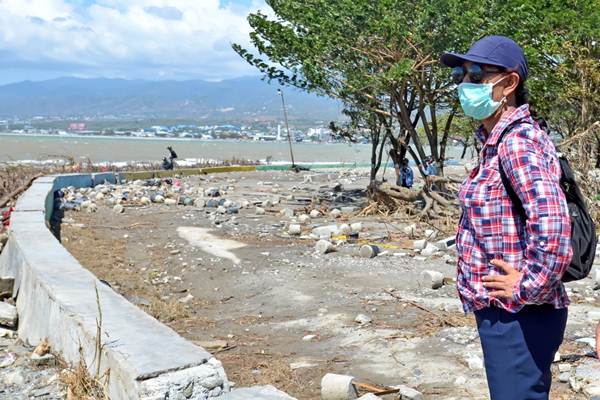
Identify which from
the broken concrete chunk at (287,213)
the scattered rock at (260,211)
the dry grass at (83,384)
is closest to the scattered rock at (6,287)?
the dry grass at (83,384)

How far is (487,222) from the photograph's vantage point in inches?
94.6

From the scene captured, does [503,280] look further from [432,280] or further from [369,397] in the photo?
[432,280]

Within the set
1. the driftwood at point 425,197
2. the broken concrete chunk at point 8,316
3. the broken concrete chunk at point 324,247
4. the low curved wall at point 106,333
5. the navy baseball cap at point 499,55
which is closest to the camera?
the navy baseball cap at point 499,55

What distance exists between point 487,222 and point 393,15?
11331 mm

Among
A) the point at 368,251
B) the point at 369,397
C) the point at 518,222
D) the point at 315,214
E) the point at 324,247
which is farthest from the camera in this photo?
the point at 315,214

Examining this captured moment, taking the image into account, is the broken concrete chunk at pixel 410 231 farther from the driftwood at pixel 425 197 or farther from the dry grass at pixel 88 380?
the dry grass at pixel 88 380

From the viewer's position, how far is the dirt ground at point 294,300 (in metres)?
5.04

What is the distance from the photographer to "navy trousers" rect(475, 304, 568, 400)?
7.79 ft

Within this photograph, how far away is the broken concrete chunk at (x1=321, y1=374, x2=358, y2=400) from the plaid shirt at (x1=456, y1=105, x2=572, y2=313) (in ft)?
6.38

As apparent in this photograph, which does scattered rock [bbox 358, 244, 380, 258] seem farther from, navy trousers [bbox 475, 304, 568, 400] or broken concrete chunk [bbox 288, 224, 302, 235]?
navy trousers [bbox 475, 304, 568, 400]

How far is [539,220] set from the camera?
2.27 meters

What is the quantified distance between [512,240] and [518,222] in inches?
2.4

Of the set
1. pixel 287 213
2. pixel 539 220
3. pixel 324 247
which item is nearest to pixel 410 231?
pixel 324 247

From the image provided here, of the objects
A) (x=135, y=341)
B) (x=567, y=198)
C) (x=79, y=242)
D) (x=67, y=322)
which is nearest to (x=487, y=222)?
(x=567, y=198)
